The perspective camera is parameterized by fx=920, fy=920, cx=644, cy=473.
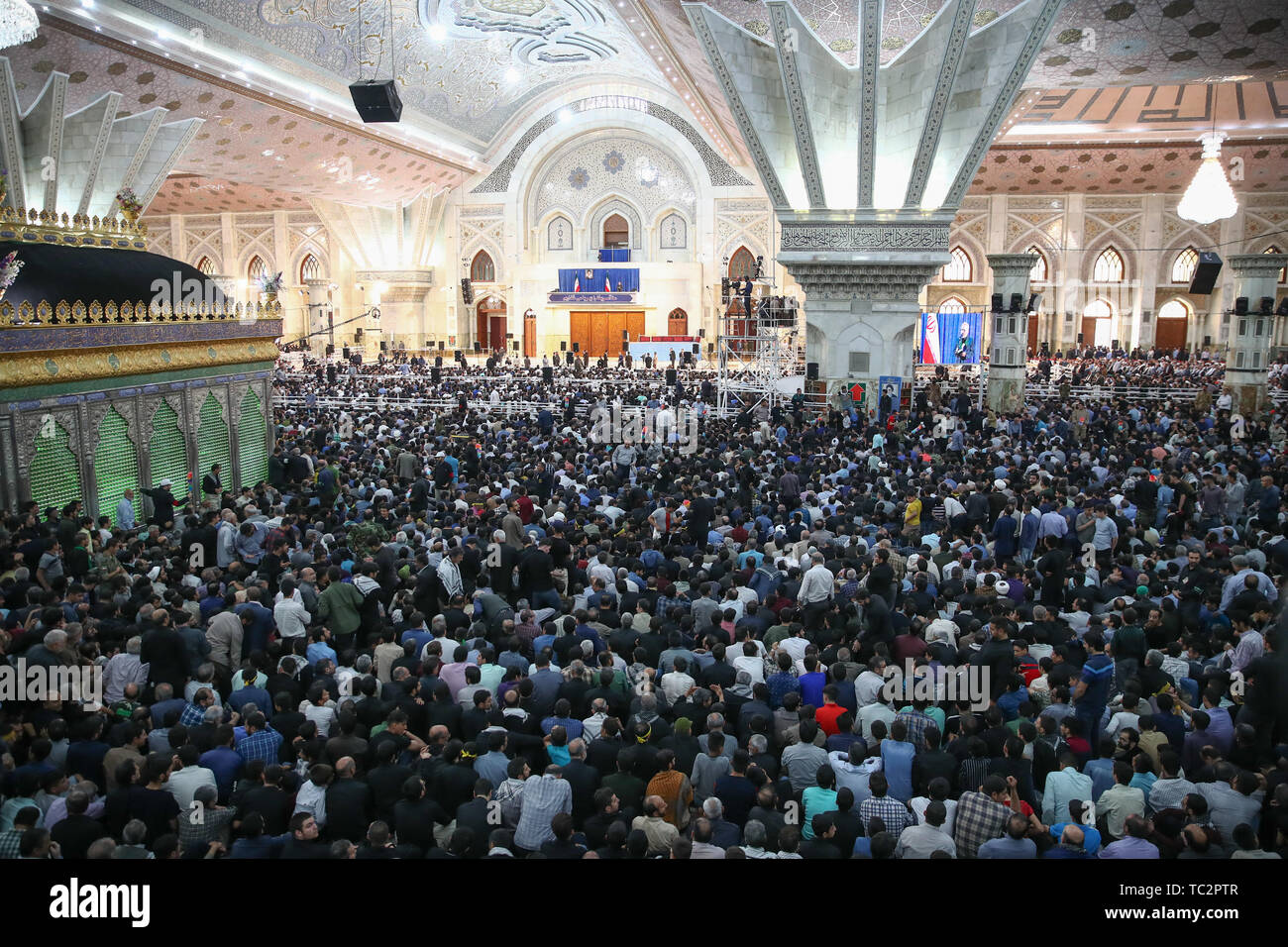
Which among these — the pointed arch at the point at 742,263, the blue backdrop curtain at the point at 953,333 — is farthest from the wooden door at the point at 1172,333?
the pointed arch at the point at 742,263

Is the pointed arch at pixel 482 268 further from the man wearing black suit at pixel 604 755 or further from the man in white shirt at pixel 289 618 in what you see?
A: the man wearing black suit at pixel 604 755

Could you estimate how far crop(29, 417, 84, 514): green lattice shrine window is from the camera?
10.7 m

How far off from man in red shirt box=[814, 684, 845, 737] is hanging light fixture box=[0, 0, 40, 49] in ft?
37.3

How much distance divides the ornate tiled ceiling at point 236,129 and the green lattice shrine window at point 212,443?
8520mm

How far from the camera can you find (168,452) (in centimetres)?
1301

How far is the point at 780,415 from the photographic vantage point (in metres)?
18.2

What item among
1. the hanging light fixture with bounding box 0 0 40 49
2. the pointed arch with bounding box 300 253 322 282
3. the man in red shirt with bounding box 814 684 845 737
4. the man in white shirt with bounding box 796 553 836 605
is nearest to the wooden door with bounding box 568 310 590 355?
the pointed arch with bounding box 300 253 322 282

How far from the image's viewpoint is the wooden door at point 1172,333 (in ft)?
112

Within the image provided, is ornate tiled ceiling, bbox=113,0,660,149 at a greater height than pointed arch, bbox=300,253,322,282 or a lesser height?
greater

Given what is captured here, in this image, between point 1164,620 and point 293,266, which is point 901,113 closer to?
point 1164,620

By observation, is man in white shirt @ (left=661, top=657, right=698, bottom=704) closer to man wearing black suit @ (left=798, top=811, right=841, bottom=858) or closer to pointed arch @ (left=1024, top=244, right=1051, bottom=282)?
man wearing black suit @ (left=798, top=811, right=841, bottom=858)

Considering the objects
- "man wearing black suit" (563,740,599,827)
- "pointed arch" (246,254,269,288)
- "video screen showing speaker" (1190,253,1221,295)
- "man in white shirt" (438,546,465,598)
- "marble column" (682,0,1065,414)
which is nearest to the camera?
"man wearing black suit" (563,740,599,827)

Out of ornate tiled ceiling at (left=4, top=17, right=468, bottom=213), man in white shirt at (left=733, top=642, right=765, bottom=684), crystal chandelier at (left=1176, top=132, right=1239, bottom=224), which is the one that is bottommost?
man in white shirt at (left=733, top=642, right=765, bottom=684)

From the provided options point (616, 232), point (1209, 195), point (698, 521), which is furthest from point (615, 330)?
point (698, 521)
